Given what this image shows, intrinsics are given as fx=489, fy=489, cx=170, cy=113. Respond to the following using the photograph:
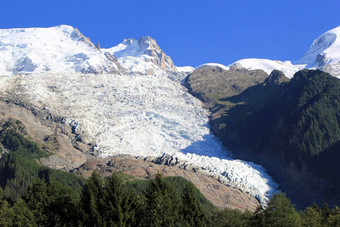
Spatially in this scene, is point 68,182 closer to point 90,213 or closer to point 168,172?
point 168,172

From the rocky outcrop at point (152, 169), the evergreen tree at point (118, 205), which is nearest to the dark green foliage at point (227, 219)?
the evergreen tree at point (118, 205)

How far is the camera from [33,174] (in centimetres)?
14550

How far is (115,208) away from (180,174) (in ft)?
364

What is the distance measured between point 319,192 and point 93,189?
123792mm

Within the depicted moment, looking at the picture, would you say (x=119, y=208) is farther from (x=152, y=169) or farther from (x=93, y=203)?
(x=152, y=169)

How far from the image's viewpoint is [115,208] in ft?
166

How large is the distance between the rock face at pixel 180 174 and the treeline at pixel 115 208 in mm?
87290

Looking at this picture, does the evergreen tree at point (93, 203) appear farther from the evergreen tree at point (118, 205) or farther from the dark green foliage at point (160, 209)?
the dark green foliage at point (160, 209)

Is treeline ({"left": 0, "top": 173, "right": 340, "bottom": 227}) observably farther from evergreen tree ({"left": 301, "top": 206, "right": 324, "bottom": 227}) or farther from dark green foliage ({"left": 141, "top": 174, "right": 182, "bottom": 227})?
evergreen tree ({"left": 301, "top": 206, "right": 324, "bottom": 227})

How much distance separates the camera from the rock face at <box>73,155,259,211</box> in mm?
149250

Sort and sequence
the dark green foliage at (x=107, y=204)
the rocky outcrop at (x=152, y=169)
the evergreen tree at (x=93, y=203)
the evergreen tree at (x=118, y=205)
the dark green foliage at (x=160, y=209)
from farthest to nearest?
the rocky outcrop at (x=152, y=169) < the dark green foliage at (x=160, y=209) < the evergreen tree at (x=118, y=205) < the dark green foliage at (x=107, y=204) < the evergreen tree at (x=93, y=203)

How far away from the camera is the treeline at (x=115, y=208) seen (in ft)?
165

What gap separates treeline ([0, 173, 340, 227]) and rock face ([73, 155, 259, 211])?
87290 mm

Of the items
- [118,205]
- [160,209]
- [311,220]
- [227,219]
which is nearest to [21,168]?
[227,219]
